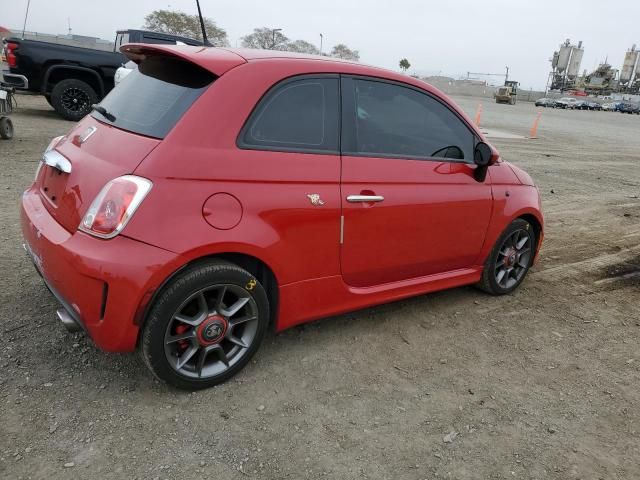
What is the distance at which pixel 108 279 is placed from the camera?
7.59 feet

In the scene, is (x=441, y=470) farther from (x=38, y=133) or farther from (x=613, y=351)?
(x=38, y=133)

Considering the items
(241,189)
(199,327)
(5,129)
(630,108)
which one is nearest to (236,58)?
(241,189)

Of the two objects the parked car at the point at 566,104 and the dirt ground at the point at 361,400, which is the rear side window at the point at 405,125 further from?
the parked car at the point at 566,104

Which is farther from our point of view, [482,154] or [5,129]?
[5,129]

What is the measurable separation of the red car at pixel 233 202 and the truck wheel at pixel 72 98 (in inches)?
353

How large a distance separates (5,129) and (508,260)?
8266mm

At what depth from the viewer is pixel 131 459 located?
224cm

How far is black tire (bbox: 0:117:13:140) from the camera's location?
8.38 metres

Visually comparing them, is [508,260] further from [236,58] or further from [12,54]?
[12,54]

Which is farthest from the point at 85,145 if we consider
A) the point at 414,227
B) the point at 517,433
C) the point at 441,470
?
the point at 517,433

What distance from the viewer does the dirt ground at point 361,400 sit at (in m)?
2.32

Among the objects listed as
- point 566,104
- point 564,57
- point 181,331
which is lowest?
point 181,331

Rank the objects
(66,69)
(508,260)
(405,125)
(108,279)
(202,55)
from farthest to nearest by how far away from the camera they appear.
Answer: (66,69) < (508,260) < (405,125) < (202,55) < (108,279)

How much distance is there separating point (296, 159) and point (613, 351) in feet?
8.57
